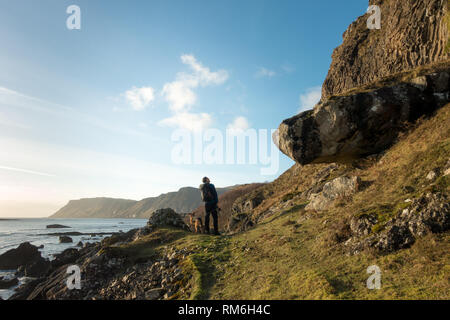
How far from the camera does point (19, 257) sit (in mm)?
35062

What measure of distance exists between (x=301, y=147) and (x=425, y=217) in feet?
25.5

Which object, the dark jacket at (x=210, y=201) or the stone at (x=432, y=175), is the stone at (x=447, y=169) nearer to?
the stone at (x=432, y=175)

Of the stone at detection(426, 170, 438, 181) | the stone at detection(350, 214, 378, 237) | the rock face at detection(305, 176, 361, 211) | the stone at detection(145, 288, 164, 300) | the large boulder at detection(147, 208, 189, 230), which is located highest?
the stone at detection(426, 170, 438, 181)

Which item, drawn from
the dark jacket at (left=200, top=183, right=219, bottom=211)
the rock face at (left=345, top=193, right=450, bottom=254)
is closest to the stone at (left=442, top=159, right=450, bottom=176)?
the rock face at (left=345, top=193, right=450, bottom=254)

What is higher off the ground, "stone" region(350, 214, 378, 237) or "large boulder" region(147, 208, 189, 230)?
"stone" region(350, 214, 378, 237)

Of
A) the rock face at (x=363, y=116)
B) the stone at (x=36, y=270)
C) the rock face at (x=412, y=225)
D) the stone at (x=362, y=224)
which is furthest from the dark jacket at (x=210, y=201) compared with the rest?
the stone at (x=36, y=270)

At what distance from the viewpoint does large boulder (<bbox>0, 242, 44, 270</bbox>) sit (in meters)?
33.9

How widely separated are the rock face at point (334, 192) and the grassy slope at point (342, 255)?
0.69 meters

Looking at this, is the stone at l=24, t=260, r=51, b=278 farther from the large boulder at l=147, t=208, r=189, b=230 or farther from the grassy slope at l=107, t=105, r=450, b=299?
the grassy slope at l=107, t=105, r=450, b=299

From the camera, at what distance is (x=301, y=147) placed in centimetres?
1359

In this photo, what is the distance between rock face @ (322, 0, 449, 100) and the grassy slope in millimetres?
6148

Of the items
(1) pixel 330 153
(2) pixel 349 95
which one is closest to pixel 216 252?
(1) pixel 330 153

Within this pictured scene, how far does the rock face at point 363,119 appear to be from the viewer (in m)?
12.6

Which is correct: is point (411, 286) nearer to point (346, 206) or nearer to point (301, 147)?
point (346, 206)
